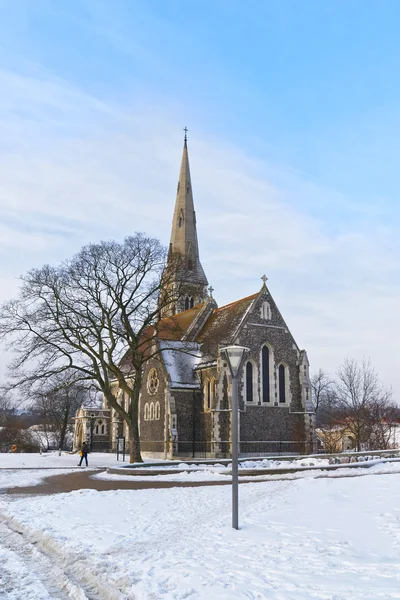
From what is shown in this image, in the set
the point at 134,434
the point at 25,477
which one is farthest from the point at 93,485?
the point at 134,434

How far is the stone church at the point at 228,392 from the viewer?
35.3 meters

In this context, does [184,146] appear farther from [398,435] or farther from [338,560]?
[338,560]

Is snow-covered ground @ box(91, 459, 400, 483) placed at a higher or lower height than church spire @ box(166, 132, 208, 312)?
lower

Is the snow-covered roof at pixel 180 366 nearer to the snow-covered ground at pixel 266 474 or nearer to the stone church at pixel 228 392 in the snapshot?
the stone church at pixel 228 392

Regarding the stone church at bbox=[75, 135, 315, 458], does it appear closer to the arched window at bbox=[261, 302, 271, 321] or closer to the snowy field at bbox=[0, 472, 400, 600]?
the arched window at bbox=[261, 302, 271, 321]

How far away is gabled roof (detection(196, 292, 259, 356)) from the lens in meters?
36.8

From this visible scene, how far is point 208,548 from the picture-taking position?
841 cm

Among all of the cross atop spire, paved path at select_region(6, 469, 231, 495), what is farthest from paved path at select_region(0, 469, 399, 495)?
the cross atop spire

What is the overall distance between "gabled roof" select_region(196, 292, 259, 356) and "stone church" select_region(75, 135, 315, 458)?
94 millimetres

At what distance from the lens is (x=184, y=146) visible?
67688 millimetres

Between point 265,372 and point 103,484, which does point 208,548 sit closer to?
point 103,484

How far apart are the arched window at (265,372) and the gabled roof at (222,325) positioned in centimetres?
272

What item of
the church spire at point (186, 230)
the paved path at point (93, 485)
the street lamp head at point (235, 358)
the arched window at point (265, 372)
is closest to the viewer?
the street lamp head at point (235, 358)

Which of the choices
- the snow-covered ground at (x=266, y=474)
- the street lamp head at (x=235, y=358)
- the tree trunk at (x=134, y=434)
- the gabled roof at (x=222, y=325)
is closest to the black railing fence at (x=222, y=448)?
the gabled roof at (x=222, y=325)
